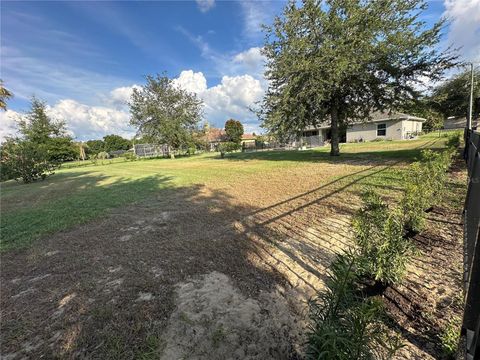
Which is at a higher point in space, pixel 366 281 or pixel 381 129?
pixel 381 129

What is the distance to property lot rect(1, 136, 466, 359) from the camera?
1986mm

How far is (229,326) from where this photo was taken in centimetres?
210

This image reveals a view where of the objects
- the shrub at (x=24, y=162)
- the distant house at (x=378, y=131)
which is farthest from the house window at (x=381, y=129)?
the shrub at (x=24, y=162)

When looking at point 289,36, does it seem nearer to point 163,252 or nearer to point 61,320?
point 163,252

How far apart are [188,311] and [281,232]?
2.27 m

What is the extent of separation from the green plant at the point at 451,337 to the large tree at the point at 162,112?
29.3m

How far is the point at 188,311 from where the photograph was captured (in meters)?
2.31

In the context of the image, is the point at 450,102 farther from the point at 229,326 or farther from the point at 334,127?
the point at 229,326

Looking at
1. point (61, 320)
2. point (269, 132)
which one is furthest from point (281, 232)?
point (269, 132)

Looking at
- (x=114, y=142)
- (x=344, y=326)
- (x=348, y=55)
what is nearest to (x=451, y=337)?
(x=344, y=326)

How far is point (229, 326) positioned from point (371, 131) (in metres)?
34.3

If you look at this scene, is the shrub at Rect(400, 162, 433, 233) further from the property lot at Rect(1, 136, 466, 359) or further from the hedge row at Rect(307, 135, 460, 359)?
the property lot at Rect(1, 136, 466, 359)

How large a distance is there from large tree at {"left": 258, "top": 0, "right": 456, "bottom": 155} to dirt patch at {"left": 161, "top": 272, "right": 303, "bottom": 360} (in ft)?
38.3

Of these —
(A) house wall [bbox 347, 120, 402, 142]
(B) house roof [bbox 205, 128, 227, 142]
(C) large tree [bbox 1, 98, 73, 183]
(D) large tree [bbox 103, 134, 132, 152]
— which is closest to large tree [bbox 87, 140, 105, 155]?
(D) large tree [bbox 103, 134, 132, 152]
